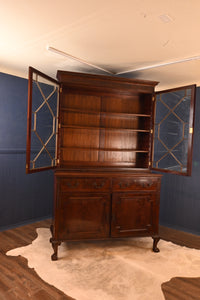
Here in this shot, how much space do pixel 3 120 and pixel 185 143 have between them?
8.41ft

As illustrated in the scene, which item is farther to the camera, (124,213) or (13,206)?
(13,206)

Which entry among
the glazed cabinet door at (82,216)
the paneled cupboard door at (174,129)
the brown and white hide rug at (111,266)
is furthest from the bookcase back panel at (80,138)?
the brown and white hide rug at (111,266)

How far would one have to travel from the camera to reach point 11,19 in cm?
176

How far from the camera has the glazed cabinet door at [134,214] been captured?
2570 mm

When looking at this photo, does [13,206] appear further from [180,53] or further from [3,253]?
[180,53]

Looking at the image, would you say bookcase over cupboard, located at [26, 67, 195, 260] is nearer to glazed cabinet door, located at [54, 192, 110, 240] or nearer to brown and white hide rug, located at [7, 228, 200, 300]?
glazed cabinet door, located at [54, 192, 110, 240]

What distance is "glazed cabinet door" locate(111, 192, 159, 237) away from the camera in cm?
257

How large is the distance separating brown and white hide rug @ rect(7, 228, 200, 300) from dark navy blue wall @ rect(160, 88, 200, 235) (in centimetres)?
62

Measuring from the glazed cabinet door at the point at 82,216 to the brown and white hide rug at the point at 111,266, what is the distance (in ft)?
0.79

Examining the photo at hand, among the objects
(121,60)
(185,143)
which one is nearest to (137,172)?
(185,143)

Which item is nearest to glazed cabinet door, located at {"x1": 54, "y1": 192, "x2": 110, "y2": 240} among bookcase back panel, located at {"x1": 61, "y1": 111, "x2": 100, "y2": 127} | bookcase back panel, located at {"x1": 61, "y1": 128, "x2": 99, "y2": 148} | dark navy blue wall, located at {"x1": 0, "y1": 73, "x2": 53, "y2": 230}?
bookcase back panel, located at {"x1": 61, "y1": 128, "x2": 99, "y2": 148}

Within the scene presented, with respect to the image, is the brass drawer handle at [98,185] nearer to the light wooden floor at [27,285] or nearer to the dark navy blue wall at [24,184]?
the light wooden floor at [27,285]

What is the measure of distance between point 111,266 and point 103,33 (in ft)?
7.07

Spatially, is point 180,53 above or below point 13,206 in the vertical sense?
above
